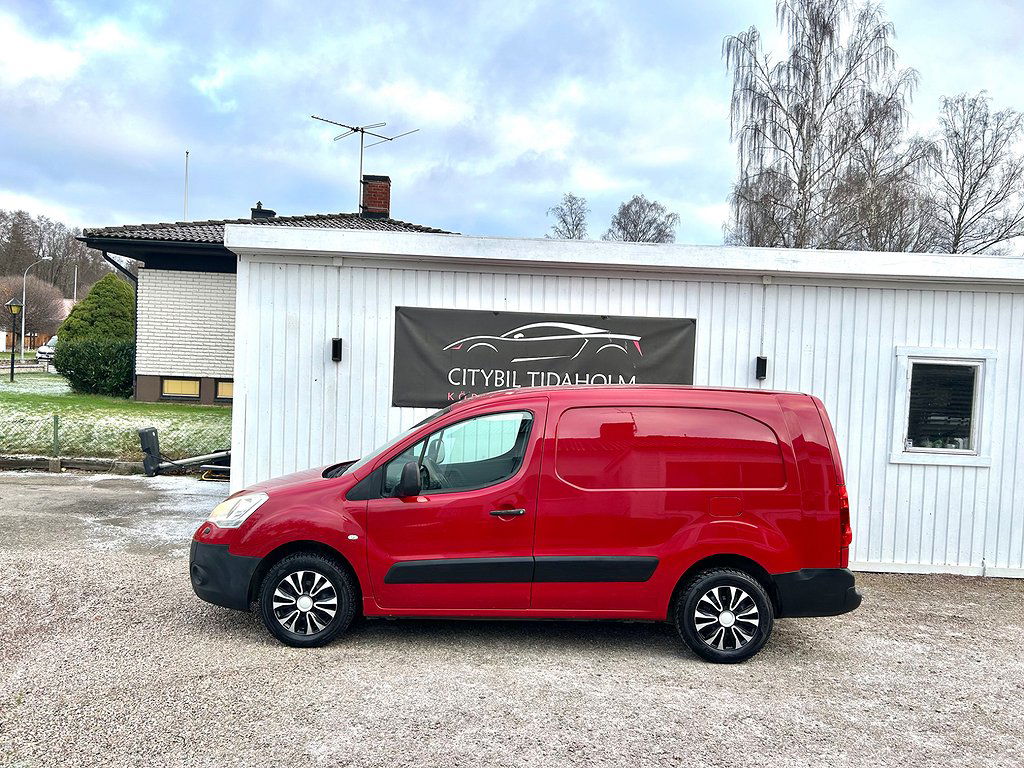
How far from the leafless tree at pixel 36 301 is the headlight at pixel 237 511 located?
4990cm

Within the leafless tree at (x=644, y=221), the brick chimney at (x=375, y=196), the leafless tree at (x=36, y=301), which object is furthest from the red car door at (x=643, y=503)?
the leafless tree at (x=36, y=301)

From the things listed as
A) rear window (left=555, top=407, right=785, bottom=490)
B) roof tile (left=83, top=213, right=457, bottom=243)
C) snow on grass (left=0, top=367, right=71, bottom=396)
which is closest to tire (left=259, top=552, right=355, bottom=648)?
rear window (left=555, top=407, right=785, bottom=490)

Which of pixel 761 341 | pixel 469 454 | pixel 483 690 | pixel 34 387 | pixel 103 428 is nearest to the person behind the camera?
pixel 483 690

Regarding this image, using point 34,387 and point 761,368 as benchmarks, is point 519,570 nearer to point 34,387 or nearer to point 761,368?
point 761,368

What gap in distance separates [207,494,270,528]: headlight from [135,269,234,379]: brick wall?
15.8 meters

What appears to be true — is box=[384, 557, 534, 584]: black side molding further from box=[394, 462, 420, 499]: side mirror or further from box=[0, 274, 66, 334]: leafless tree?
box=[0, 274, 66, 334]: leafless tree

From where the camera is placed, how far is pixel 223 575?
5008 mm

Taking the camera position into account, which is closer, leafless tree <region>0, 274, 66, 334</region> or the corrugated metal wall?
the corrugated metal wall

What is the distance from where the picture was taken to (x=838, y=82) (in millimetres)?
23922

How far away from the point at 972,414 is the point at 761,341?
2.16 metres

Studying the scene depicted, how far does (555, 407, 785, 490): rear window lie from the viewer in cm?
500

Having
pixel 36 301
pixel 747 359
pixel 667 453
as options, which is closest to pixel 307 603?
pixel 667 453

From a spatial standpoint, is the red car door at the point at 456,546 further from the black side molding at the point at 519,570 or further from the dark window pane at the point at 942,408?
the dark window pane at the point at 942,408

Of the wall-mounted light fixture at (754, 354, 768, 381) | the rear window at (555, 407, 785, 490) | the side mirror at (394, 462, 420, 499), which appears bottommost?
the side mirror at (394, 462, 420, 499)
